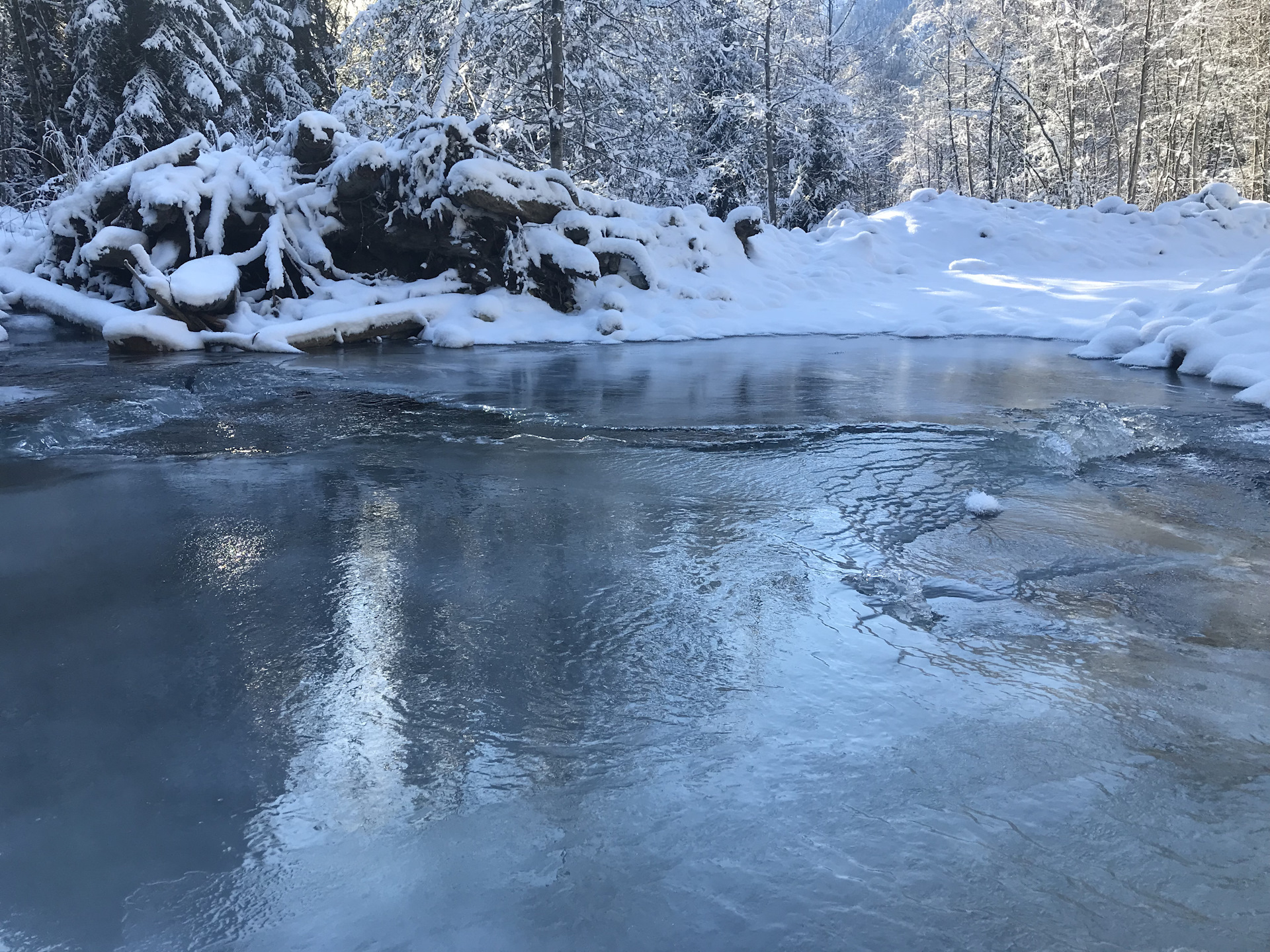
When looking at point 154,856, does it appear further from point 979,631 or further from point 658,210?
point 658,210

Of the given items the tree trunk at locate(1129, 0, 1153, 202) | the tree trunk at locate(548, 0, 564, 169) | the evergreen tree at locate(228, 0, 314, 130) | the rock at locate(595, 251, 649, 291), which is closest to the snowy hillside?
the rock at locate(595, 251, 649, 291)

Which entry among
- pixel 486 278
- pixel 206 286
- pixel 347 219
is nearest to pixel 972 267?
pixel 486 278

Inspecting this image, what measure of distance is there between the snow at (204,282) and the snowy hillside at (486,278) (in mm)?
31

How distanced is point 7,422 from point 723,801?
252 inches

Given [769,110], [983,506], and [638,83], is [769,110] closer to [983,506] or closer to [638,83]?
[638,83]

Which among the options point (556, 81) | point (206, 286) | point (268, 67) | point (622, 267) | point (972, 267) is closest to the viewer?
point (206, 286)

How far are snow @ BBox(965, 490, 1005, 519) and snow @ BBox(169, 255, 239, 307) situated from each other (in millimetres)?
9348

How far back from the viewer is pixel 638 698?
259cm

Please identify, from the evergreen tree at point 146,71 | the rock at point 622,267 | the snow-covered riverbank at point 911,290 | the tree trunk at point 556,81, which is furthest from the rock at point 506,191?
the evergreen tree at point 146,71

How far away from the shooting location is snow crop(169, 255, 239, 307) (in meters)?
10.4

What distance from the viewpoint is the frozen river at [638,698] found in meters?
1.80

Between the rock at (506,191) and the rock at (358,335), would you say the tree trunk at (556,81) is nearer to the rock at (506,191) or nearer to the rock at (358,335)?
the rock at (506,191)

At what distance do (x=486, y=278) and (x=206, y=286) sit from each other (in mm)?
3771

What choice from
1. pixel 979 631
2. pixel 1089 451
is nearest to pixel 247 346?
pixel 1089 451
